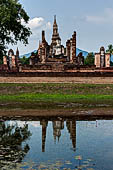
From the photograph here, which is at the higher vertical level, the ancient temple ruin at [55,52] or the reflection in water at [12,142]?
the ancient temple ruin at [55,52]

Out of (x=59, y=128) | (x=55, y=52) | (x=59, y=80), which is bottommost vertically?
(x=59, y=128)

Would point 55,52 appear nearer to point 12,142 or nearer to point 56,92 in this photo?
point 56,92

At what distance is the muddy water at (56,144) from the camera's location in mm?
6043

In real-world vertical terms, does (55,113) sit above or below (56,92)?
below

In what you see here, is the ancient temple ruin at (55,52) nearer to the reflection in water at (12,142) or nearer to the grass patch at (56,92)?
the grass patch at (56,92)

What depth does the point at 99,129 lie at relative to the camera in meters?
10.0

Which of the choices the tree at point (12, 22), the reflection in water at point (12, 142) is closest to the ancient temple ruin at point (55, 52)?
the tree at point (12, 22)

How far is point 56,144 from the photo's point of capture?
307 inches

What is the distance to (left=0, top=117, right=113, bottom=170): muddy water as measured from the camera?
6.04 m

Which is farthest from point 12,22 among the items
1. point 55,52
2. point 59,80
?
point 55,52

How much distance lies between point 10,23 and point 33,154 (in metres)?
22.2

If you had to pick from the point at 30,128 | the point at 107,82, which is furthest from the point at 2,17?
the point at 30,128

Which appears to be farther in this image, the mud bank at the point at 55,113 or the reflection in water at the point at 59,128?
the mud bank at the point at 55,113

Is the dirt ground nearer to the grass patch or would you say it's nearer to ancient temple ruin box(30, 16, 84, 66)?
the grass patch
